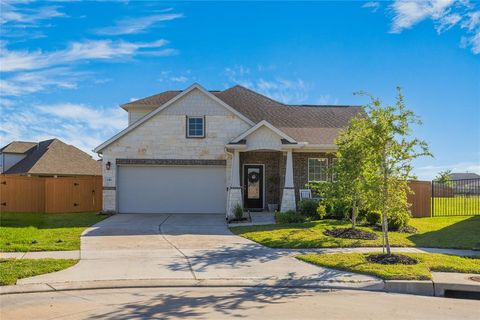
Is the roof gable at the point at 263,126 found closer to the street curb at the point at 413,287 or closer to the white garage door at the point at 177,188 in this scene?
the white garage door at the point at 177,188

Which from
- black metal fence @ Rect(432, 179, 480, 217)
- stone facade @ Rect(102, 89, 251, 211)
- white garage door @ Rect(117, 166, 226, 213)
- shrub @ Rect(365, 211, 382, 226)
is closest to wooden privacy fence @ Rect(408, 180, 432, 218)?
black metal fence @ Rect(432, 179, 480, 217)

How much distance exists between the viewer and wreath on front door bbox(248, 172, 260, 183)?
2181cm

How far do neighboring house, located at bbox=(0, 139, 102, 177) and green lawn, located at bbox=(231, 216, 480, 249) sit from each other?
20246 millimetres

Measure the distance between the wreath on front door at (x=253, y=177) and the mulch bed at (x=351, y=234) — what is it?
23.8 feet

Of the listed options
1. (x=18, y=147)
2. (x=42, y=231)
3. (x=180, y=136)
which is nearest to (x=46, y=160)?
(x=18, y=147)

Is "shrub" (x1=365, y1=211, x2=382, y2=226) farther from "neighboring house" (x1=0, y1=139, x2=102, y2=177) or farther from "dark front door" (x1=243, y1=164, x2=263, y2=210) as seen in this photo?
"neighboring house" (x1=0, y1=139, x2=102, y2=177)

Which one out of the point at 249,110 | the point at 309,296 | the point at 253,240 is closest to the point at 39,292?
the point at 309,296

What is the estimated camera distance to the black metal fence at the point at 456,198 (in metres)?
21.3

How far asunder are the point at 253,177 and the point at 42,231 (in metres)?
10.3

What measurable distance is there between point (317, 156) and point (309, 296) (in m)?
14.0

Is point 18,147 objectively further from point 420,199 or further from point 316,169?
point 420,199

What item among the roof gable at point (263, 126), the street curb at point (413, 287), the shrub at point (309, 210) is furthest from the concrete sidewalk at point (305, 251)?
the roof gable at point (263, 126)

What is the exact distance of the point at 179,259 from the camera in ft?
35.0

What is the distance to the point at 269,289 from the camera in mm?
8352
